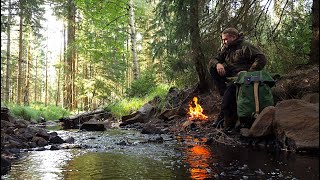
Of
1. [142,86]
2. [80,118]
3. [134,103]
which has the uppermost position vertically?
[142,86]

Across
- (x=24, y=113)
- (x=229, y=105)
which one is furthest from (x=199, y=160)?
(x=24, y=113)

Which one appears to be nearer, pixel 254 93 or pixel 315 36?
pixel 254 93

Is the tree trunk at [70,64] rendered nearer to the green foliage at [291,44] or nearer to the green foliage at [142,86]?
the green foliage at [142,86]

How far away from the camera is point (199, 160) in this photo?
13.0 ft

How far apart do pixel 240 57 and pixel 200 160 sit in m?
3.04

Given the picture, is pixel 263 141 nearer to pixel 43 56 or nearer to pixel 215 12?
pixel 215 12

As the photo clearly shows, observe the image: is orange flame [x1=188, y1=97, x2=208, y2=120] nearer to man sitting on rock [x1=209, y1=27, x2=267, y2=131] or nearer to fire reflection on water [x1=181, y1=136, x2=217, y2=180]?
man sitting on rock [x1=209, y1=27, x2=267, y2=131]

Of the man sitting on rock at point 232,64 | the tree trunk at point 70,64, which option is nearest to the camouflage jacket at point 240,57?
the man sitting on rock at point 232,64

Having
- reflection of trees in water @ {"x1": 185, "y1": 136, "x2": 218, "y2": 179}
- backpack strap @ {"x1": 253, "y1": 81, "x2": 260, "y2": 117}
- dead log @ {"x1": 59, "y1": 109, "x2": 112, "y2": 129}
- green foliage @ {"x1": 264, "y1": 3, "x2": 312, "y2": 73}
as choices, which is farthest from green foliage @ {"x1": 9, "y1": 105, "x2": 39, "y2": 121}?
backpack strap @ {"x1": 253, "y1": 81, "x2": 260, "y2": 117}

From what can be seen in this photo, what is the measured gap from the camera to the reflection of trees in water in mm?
3189

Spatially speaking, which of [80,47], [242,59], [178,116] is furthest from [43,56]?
[242,59]

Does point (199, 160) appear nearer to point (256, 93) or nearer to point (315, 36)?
point (256, 93)

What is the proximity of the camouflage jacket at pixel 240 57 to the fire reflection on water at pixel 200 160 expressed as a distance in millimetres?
1790

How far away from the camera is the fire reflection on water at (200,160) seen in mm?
3188
